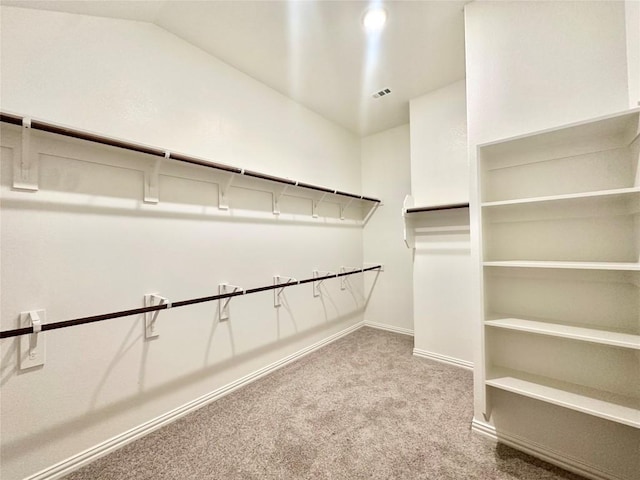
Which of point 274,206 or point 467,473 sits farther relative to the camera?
point 274,206

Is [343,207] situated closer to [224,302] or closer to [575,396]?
[224,302]

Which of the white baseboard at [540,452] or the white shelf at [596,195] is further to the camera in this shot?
the white baseboard at [540,452]

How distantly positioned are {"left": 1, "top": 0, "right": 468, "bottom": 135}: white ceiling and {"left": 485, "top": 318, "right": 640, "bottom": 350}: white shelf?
210 centimetres

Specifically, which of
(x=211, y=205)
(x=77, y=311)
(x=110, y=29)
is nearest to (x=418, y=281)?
(x=211, y=205)

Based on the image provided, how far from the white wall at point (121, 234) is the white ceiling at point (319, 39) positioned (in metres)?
0.14

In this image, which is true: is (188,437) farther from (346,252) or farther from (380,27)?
(380,27)

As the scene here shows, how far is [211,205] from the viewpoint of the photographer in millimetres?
2004

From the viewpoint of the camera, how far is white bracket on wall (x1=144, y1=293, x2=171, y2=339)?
5.38 feet

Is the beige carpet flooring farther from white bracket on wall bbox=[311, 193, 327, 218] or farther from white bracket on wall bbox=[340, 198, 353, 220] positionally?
white bracket on wall bbox=[340, 198, 353, 220]

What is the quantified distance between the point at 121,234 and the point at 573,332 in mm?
2576

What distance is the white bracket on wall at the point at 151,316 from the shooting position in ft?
5.38

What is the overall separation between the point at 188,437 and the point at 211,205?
5.22ft

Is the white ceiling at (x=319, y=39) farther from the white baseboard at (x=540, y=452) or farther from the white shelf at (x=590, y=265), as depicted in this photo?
the white baseboard at (x=540, y=452)

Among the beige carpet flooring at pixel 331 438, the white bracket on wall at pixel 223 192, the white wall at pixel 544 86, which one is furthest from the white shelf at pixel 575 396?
the white bracket on wall at pixel 223 192
